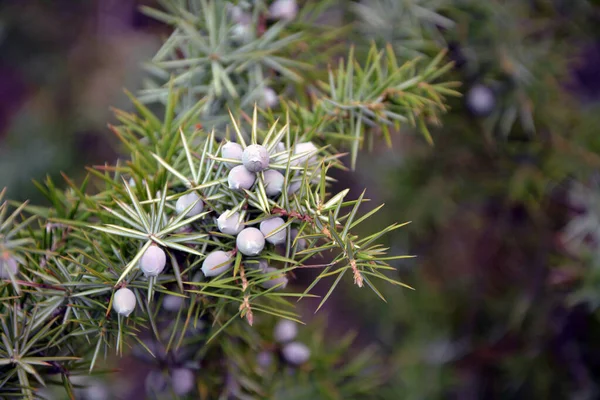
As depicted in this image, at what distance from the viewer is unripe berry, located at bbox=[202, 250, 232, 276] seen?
1.06 feet

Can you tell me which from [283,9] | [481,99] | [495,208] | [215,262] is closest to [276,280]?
[215,262]

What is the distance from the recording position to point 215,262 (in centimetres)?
32

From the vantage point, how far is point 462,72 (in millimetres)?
710

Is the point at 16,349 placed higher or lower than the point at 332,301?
higher

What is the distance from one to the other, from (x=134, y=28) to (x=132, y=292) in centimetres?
135

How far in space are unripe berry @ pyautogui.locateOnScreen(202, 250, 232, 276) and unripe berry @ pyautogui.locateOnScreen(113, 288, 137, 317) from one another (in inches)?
2.0

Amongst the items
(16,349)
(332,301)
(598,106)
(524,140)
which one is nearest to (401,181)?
(524,140)

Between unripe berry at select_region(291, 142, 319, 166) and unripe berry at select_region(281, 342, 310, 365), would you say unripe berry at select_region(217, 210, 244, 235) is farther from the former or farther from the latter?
unripe berry at select_region(281, 342, 310, 365)

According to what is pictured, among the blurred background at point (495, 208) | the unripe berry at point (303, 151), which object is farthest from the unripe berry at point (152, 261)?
the blurred background at point (495, 208)

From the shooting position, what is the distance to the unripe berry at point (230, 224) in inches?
12.5

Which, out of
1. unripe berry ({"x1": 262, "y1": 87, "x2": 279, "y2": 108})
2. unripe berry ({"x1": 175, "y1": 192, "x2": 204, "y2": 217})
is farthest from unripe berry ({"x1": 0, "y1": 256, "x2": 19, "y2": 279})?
unripe berry ({"x1": 262, "y1": 87, "x2": 279, "y2": 108})

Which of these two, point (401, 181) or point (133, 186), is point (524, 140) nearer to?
point (401, 181)

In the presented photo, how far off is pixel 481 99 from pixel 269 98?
342mm

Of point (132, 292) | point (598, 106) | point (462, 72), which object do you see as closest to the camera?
point (132, 292)
